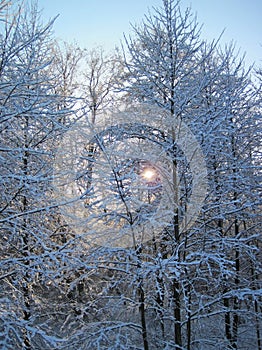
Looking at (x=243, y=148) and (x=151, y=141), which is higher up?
(x=243, y=148)

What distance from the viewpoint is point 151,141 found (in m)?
5.51

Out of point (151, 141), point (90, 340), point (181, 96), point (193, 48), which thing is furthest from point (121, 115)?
point (90, 340)

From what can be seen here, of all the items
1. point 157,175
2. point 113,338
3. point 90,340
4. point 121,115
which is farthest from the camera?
point 157,175

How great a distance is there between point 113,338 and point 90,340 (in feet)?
1.66

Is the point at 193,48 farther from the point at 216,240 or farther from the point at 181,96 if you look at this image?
the point at 216,240

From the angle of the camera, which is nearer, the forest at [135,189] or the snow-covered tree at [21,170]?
the snow-covered tree at [21,170]

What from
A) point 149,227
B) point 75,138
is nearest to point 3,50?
point 75,138

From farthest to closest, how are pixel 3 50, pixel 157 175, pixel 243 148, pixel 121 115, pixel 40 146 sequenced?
pixel 243 148 < pixel 40 146 < pixel 157 175 < pixel 121 115 < pixel 3 50

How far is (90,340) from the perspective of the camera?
186 inches

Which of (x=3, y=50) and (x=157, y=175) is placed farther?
(x=157, y=175)

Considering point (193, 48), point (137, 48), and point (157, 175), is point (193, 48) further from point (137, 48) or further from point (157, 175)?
point (157, 175)

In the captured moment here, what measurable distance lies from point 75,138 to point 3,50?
1.93m

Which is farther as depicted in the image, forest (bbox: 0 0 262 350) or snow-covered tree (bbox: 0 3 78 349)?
forest (bbox: 0 0 262 350)

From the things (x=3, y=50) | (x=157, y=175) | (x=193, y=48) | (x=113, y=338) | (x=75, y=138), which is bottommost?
(x=113, y=338)
